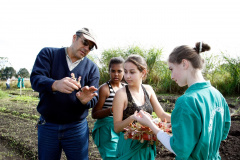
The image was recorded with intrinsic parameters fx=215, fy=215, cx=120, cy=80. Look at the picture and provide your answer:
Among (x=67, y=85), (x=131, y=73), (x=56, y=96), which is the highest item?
(x=131, y=73)

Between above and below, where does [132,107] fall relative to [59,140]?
above

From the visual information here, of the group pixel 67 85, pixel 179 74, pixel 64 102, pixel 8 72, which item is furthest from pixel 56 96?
pixel 8 72

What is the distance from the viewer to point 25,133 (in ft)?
18.3

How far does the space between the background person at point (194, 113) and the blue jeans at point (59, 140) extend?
107cm

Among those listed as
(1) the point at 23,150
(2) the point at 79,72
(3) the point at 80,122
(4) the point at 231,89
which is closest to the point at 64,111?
(3) the point at 80,122

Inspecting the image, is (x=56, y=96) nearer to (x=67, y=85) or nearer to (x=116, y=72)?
(x=67, y=85)

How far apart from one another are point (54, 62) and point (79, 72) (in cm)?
28

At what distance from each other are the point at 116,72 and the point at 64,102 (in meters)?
0.91

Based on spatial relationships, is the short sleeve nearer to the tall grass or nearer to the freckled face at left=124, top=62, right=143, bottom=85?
the freckled face at left=124, top=62, right=143, bottom=85

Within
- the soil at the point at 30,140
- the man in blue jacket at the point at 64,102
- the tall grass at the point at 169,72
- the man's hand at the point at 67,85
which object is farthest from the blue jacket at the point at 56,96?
the tall grass at the point at 169,72

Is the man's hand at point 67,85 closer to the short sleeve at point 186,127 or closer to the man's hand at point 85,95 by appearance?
the man's hand at point 85,95

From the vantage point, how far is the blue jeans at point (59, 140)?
7.43 ft

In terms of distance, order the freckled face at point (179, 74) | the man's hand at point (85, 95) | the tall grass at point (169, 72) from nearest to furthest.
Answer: the freckled face at point (179, 74) → the man's hand at point (85, 95) → the tall grass at point (169, 72)

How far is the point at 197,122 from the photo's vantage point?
4.38 ft
